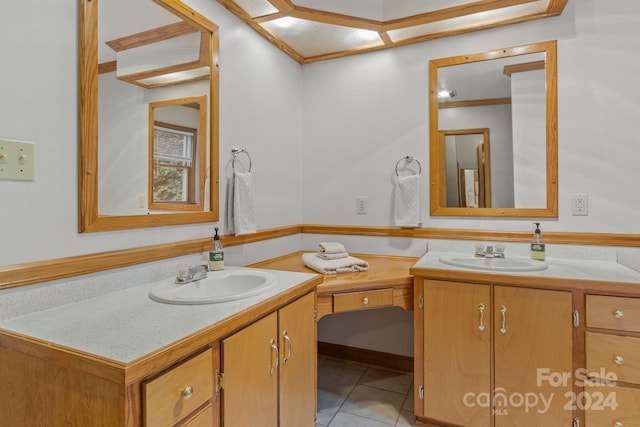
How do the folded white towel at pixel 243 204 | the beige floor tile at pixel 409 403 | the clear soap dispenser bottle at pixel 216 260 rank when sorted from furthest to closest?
the beige floor tile at pixel 409 403 → the folded white towel at pixel 243 204 → the clear soap dispenser bottle at pixel 216 260

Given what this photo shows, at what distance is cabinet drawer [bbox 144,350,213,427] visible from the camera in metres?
0.73

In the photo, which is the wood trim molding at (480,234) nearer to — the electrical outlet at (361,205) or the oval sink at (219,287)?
the electrical outlet at (361,205)

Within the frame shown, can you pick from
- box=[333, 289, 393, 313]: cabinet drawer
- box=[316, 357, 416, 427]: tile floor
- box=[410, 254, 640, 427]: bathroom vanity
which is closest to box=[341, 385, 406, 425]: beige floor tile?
box=[316, 357, 416, 427]: tile floor

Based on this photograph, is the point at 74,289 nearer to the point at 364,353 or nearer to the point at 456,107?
the point at 364,353

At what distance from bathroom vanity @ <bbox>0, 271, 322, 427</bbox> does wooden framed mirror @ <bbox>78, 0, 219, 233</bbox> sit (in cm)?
35

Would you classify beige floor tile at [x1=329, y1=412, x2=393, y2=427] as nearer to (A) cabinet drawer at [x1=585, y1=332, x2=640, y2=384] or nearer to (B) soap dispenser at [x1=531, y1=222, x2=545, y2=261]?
(A) cabinet drawer at [x1=585, y1=332, x2=640, y2=384]

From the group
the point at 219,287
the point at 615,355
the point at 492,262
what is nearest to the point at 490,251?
the point at 492,262

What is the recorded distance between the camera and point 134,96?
1304 mm

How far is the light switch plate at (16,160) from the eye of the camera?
925 millimetres

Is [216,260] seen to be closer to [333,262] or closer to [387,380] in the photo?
[333,262]

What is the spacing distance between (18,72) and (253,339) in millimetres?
1045

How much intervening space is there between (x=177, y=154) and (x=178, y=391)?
1055 millimetres

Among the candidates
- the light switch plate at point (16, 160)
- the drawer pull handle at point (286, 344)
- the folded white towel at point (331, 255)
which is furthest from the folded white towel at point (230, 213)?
the light switch plate at point (16, 160)

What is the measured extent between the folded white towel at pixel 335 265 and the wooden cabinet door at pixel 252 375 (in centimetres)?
70
